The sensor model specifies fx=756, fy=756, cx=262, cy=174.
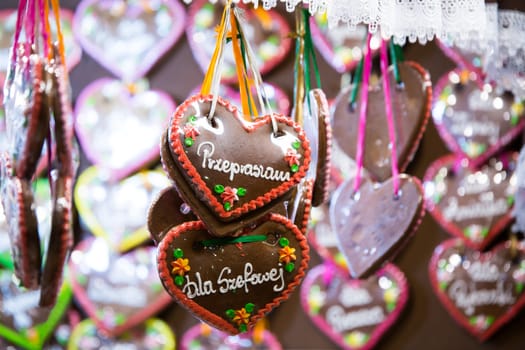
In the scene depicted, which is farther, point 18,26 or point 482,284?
point 482,284

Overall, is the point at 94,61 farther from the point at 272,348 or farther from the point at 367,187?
the point at 367,187

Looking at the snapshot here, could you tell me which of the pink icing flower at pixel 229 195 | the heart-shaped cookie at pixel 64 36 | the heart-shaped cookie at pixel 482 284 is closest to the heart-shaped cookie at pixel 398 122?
the pink icing flower at pixel 229 195

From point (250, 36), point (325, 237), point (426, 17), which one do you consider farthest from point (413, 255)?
point (426, 17)

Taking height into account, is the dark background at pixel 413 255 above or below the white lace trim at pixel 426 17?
below

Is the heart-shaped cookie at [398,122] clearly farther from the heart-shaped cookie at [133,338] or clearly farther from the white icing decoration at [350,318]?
the heart-shaped cookie at [133,338]

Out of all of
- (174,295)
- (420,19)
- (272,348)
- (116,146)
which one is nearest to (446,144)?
(272,348)

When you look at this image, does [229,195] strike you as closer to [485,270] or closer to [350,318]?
[350,318]
